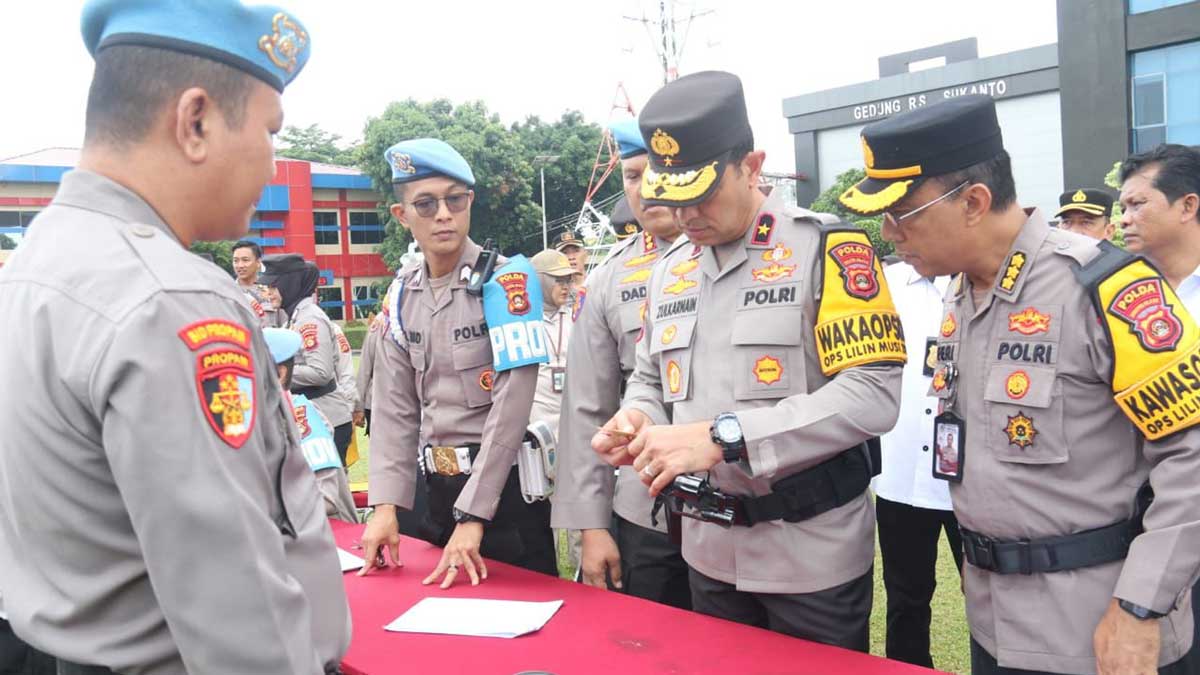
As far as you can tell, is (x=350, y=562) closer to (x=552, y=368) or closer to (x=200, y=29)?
(x=200, y=29)

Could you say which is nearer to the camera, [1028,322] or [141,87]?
[141,87]

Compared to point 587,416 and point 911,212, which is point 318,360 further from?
point 911,212

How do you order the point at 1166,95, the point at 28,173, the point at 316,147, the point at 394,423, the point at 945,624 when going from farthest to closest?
the point at 316,147 → the point at 28,173 → the point at 1166,95 → the point at 945,624 → the point at 394,423

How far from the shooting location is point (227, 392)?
1.02 meters

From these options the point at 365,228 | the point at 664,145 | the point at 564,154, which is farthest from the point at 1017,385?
the point at 564,154

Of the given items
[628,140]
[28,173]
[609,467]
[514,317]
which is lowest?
[609,467]

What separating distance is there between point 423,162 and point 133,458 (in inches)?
75.3

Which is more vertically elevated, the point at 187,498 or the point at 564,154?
the point at 564,154

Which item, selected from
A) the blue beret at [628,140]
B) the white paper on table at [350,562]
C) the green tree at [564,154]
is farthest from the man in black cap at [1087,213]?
the green tree at [564,154]

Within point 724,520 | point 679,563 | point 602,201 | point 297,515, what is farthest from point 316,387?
point 602,201

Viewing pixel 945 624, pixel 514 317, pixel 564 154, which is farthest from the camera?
pixel 564 154

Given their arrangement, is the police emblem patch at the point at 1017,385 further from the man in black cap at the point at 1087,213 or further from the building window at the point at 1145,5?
the building window at the point at 1145,5

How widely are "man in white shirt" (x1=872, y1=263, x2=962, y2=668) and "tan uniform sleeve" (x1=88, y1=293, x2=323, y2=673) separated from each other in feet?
8.20

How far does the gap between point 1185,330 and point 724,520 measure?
0.97 meters
